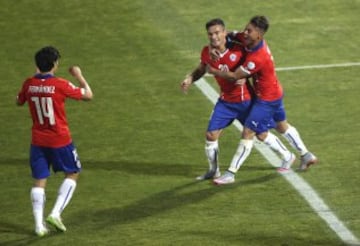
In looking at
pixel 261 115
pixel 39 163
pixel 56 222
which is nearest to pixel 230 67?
pixel 261 115

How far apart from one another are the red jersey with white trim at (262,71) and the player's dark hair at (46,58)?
2826mm

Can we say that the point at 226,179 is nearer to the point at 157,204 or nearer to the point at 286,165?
the point at 286,165

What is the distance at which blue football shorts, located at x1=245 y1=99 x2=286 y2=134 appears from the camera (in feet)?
51.6


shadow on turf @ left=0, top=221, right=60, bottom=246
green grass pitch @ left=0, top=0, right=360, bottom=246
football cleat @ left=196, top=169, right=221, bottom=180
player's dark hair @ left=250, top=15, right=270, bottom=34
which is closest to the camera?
shadow on turf @ left=0, top=221, right=60, bottom=246

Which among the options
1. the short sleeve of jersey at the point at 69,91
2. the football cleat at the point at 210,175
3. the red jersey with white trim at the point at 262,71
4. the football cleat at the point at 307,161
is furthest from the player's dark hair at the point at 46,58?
the football cleat at the point at 307,161

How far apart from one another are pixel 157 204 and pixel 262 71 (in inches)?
90.5

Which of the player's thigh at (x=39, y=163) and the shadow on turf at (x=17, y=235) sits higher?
the player's thigh at (x=39, y=163)

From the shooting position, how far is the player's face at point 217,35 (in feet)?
50.7

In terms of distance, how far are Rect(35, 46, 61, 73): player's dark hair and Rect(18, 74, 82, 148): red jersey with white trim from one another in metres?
0.12

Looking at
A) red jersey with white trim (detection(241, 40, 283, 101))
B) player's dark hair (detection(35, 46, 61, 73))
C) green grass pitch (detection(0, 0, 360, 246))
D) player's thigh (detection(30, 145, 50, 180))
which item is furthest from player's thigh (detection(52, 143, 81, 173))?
red jersey with white trim (detection(241, 40, 283, 101))

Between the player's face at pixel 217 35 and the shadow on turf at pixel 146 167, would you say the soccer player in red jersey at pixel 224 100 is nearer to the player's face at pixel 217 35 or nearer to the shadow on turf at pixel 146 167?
the player's face at pixel 217 35

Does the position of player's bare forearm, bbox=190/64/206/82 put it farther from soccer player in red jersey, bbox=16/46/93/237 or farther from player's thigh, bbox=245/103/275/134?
soccer player in red jersey, bbox=16/46/93/237

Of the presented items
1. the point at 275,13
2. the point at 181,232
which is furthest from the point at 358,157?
the point at 275,13

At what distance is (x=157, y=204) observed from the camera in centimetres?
1505
